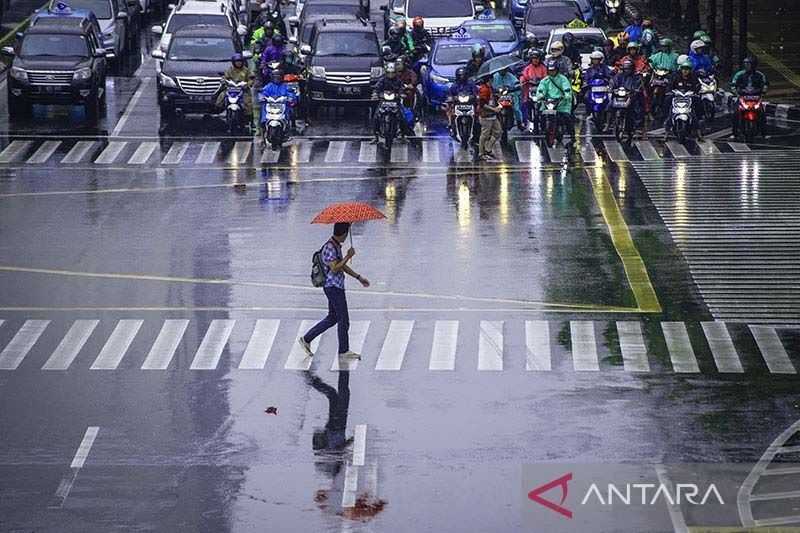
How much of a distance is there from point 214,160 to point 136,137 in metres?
3.59

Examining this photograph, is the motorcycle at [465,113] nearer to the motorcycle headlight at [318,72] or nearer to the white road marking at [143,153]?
the motorcycle headlight at [318,72]

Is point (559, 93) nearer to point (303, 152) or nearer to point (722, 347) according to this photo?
point (303, 152)

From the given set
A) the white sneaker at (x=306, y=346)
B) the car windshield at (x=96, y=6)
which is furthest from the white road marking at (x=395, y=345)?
the car windshield at (x=96, y=6)

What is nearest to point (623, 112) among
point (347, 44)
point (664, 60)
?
point (664, 60)

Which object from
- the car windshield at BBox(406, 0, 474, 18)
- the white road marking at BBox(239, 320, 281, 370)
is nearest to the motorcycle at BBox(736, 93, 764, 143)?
the car windshield at BBox(406, 0, 474, 18)

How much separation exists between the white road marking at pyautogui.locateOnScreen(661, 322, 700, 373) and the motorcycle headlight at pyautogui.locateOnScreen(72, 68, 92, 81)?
21.9 meters

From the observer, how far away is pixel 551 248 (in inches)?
1088

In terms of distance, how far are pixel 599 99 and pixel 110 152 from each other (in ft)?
33.2

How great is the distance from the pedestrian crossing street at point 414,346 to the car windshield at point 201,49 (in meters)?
20.0

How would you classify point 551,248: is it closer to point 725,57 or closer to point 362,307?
point 362,307

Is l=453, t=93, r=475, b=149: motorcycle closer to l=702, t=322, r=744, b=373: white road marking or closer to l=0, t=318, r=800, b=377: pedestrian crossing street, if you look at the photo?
l=0, t=318, r=800, b=377: pedestrian crossing street

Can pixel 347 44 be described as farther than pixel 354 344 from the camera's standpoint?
Yes

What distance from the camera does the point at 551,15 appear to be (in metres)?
51.8

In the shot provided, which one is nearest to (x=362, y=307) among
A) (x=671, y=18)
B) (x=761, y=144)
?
(x=761, y=144)
